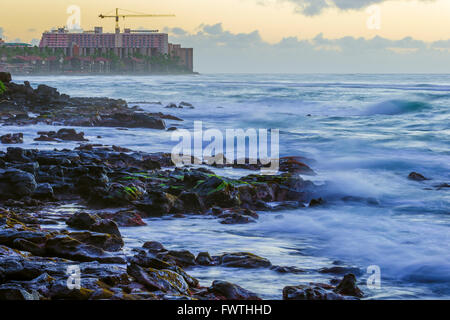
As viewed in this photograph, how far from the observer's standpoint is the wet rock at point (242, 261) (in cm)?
595

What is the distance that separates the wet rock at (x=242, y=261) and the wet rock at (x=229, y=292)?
0.94 m

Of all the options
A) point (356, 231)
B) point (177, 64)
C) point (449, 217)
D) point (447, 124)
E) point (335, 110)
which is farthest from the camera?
A: point (177, 64)

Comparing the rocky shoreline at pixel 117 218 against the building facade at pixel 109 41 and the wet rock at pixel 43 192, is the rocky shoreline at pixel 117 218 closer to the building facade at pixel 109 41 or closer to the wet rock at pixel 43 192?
the wet rock at pixel 43 192

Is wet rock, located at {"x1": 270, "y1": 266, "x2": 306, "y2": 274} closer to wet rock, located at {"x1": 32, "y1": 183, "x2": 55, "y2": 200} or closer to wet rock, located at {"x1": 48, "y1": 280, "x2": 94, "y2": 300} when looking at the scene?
wet rock, located at {"x1": 48, "y1": 280, "x2": 94, "y2": 300}

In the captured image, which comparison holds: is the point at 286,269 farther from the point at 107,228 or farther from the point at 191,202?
the point at 191,202

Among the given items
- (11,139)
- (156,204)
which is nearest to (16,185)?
(156,204)

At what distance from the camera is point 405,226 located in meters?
8.37

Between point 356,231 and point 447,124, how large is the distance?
18.4 metres

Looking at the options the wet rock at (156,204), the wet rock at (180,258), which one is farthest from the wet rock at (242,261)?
the wet rock at (156,204)

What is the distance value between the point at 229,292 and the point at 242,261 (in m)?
1.13

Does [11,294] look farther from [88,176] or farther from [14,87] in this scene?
[14,87]

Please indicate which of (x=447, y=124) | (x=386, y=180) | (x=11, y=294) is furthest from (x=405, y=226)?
(x=447, y=124)

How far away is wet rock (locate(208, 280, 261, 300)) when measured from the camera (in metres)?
4.87

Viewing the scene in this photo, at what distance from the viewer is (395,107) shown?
34.1m
